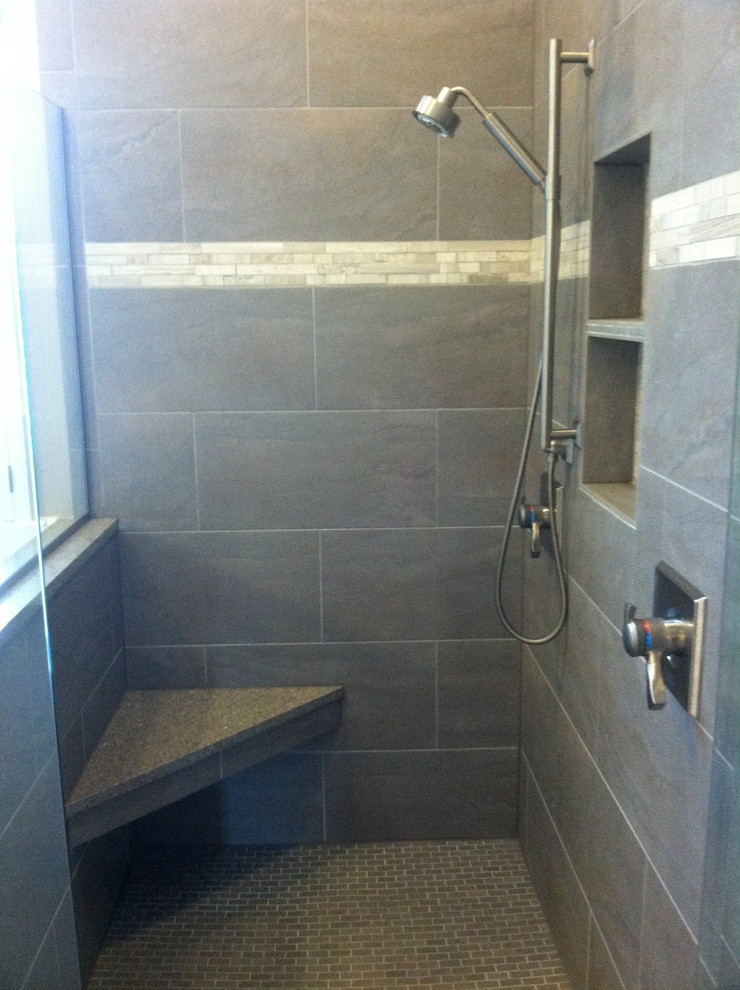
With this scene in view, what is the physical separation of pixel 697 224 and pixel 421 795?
77.3 inches

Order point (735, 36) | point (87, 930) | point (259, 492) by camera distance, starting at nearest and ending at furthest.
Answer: point (735, 36) → point (87, 930) → point (259, 492)

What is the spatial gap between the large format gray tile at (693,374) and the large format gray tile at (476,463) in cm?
98

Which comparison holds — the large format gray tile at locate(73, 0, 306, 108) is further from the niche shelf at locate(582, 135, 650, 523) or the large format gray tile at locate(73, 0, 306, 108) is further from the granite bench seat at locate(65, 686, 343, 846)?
the granite bench seat at locate(65, 686, 343, 846)

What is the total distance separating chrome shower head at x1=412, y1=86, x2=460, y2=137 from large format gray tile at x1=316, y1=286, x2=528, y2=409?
1.81 ft

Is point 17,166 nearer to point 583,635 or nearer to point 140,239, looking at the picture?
point 140,239

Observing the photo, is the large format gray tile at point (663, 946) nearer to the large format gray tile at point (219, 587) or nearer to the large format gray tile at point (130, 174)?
the large format gray tile at point (219, 587)

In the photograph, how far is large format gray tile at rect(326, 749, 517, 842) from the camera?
277 cm

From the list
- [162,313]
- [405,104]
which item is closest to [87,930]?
[162,313]

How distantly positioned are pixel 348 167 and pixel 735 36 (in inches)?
54.1

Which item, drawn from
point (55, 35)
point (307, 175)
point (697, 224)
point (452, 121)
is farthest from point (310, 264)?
point (697, 224)

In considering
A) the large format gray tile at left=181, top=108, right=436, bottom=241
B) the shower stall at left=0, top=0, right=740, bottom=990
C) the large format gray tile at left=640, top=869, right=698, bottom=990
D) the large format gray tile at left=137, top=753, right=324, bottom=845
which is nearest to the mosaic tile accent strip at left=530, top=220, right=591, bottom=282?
the shower stall at left=0, top=0, right=740, bottom=990

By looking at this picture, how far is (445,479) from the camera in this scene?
2.61 meters

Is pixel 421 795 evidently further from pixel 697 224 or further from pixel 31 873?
pixel 697 224

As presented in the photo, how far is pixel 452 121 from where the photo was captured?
2027 millimetres
